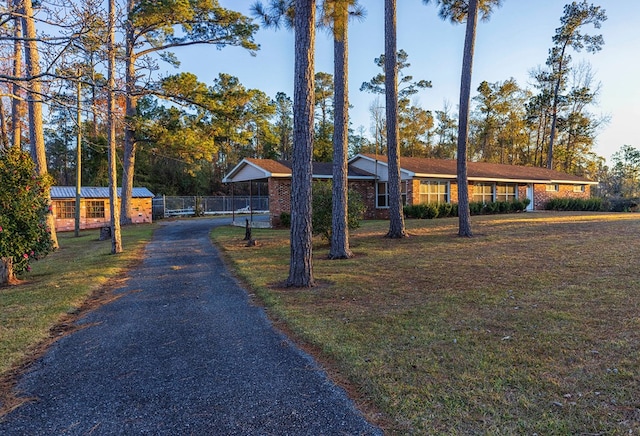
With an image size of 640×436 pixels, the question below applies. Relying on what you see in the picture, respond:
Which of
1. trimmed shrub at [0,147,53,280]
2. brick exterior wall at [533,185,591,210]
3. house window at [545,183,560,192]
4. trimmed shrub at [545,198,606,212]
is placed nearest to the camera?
trimmed shrub at [0,147,53,280]

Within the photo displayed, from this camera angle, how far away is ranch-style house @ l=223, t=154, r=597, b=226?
18.6m

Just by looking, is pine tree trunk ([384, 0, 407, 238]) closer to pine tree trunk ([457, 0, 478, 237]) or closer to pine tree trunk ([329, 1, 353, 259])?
pine tree trunk ([457, 0, 478, 237])

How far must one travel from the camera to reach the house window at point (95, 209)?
23078 mm

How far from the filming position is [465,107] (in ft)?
40.2

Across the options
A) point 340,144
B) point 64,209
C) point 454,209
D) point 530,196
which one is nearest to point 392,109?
point 340,144

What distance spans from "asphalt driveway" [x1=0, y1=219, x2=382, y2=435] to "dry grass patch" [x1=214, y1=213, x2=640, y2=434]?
0.37 m

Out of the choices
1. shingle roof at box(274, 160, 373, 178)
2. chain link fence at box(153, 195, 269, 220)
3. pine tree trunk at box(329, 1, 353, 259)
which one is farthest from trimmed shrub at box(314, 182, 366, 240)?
chain link fence at box(153, 195, 269, 220)

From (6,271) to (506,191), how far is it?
83.7ft

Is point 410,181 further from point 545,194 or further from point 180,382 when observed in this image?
point 180,382

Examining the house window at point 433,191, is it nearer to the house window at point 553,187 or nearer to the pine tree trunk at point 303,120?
the house window at point 553,187

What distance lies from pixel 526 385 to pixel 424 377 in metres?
0.75

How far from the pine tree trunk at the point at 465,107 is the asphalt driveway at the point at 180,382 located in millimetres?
8797

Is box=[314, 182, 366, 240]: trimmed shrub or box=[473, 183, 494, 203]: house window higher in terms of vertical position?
box=[473, 183, 494, 203]: house window

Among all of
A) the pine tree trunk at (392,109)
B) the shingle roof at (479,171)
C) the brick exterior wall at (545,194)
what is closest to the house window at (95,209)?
the shingle roof at (479,171)
